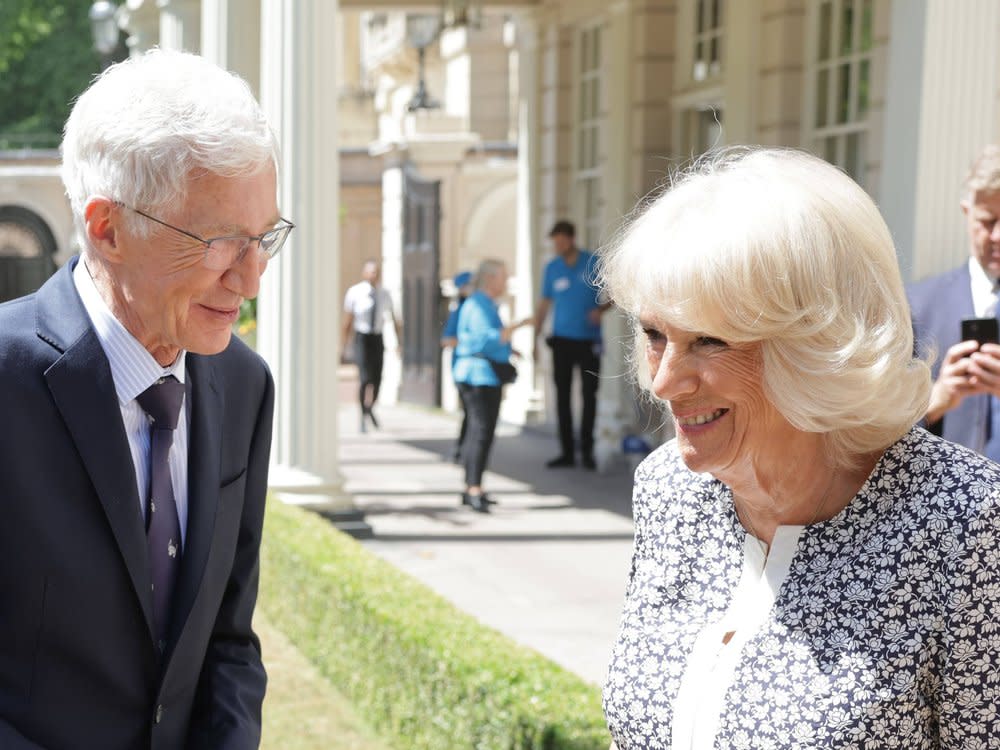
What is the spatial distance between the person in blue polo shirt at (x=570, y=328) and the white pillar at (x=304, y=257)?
314 centimetres

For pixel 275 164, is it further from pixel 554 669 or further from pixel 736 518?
pixel 554 669

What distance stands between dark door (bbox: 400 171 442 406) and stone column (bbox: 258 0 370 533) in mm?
8625

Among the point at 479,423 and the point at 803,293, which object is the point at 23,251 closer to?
the point at 479,423

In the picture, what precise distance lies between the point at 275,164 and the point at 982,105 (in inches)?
201

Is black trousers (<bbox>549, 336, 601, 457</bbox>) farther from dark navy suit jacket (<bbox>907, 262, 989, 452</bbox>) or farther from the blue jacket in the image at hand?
dark navy suit jacket (<bbox>907, 262, 989, 452</bbox>)

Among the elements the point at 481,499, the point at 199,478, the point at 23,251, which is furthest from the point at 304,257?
the point at 23,251

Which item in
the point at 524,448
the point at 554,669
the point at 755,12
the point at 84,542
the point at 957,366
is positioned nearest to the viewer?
the point at 84,542

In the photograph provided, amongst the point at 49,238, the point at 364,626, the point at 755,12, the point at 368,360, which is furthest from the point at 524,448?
the point at 49,238

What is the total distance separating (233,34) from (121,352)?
7.79 m

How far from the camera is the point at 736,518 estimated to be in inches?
91.8

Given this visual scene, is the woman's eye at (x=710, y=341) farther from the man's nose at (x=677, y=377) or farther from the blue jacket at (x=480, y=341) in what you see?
the blue jacket at (x=480, y=341)

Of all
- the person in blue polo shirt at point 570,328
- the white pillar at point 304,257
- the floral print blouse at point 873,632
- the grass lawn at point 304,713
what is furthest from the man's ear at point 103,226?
the person in blue polo shirt at point 570,328

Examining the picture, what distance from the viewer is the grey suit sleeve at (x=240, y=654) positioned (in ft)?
7.85

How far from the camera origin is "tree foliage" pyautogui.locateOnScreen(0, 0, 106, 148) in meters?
39.6
